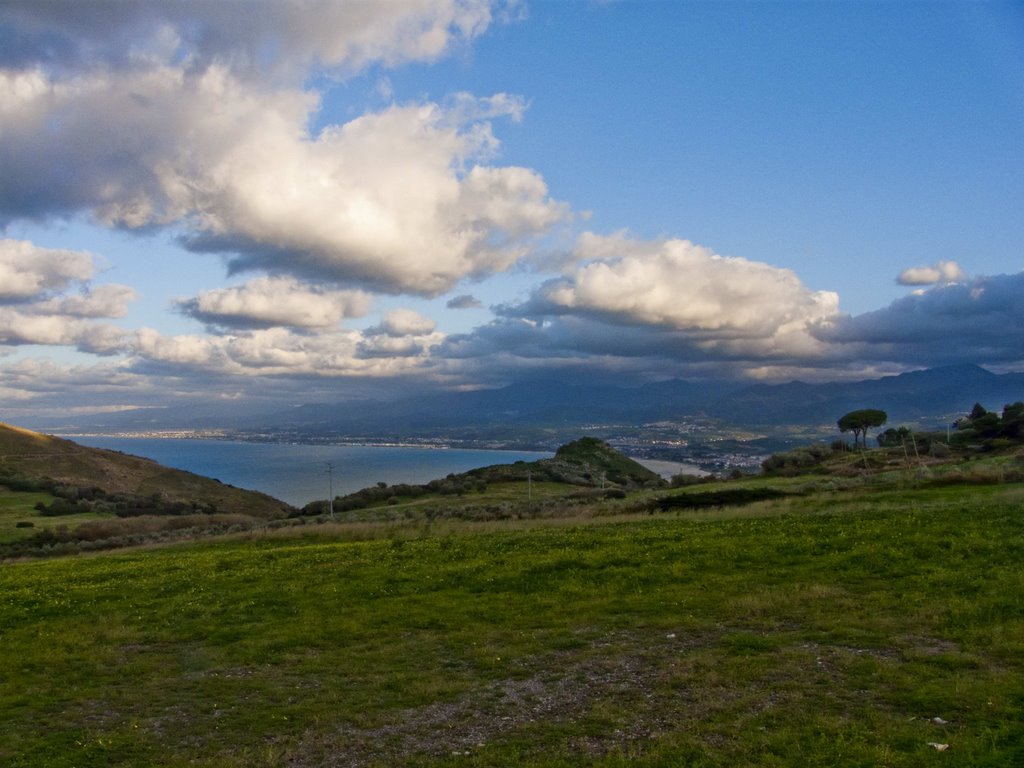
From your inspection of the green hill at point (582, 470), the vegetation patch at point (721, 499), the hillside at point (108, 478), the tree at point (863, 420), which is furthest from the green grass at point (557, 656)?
the tree at point (863, 420)

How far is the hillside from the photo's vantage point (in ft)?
300

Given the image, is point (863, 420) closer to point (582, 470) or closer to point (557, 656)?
point (582, 470)

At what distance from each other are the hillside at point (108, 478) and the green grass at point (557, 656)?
74735 mm

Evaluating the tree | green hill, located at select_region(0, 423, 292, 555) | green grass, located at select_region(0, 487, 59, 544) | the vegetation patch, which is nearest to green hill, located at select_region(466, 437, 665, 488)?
the tree

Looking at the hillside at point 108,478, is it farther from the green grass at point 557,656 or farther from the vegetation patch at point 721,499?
the green grass at point 557,656

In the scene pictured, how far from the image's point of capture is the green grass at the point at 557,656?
882 centimetres

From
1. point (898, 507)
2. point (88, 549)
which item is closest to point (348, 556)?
point (898, 507)

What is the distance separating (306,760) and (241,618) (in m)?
9.05

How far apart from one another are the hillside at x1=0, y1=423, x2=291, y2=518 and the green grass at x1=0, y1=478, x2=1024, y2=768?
7473cm

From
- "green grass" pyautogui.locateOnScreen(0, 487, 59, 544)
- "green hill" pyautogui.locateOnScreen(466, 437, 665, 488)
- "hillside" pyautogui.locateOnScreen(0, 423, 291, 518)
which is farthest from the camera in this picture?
"hillside" pyautogui.locateOnScreen(0, 423, 291, 518)

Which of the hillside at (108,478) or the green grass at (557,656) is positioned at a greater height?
the green grass at (557,656)

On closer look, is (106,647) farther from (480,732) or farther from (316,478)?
(316,478)

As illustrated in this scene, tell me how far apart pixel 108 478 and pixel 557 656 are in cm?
11380

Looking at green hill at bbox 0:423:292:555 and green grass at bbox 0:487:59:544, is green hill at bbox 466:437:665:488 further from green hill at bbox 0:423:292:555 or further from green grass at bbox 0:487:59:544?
green grass at bbox 0:487:59:544
